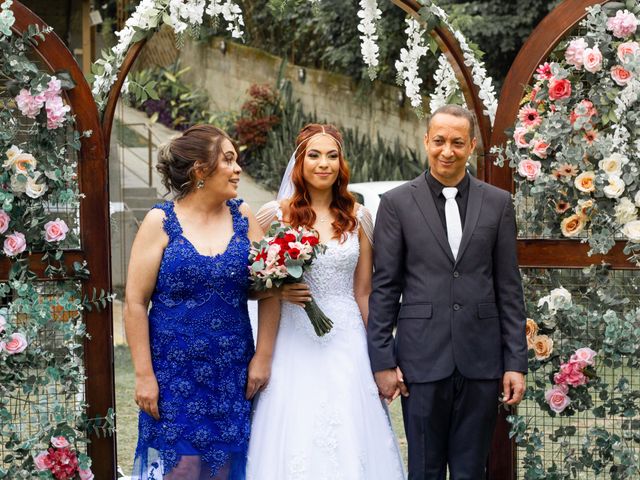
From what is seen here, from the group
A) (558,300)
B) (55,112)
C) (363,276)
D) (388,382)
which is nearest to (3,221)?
(55,112)

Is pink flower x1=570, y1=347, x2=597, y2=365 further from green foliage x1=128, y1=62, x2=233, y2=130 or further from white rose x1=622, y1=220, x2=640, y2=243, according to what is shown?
green foliage x1=128, y1=62, x2=233, y2=130

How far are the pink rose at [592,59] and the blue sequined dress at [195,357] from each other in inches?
72.3

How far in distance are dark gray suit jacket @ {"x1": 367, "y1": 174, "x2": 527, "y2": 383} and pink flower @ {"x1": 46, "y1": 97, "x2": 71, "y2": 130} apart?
1.55m

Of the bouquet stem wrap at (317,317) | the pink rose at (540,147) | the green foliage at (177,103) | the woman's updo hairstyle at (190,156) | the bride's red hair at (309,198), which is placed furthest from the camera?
the green foliage at (177,103)

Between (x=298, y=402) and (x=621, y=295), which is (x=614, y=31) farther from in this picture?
(x=298, y=402)

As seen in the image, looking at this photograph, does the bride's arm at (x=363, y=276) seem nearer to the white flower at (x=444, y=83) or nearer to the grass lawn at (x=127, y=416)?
the white flower at (x=444, y=83)

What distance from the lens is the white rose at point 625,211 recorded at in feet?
16.7

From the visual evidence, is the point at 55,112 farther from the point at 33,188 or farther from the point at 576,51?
the point at 576,51

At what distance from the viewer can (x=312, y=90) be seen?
18344mm

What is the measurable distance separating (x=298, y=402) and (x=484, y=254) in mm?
1020


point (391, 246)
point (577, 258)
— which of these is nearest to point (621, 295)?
point (577, 258)

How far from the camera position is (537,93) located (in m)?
5.22

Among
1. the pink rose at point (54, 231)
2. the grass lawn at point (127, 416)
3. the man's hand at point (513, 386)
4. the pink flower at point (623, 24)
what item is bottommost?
the grass lawn at point (127, 416)

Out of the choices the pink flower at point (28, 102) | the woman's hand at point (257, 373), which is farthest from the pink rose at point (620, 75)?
the pink flower at point (28, 102)
